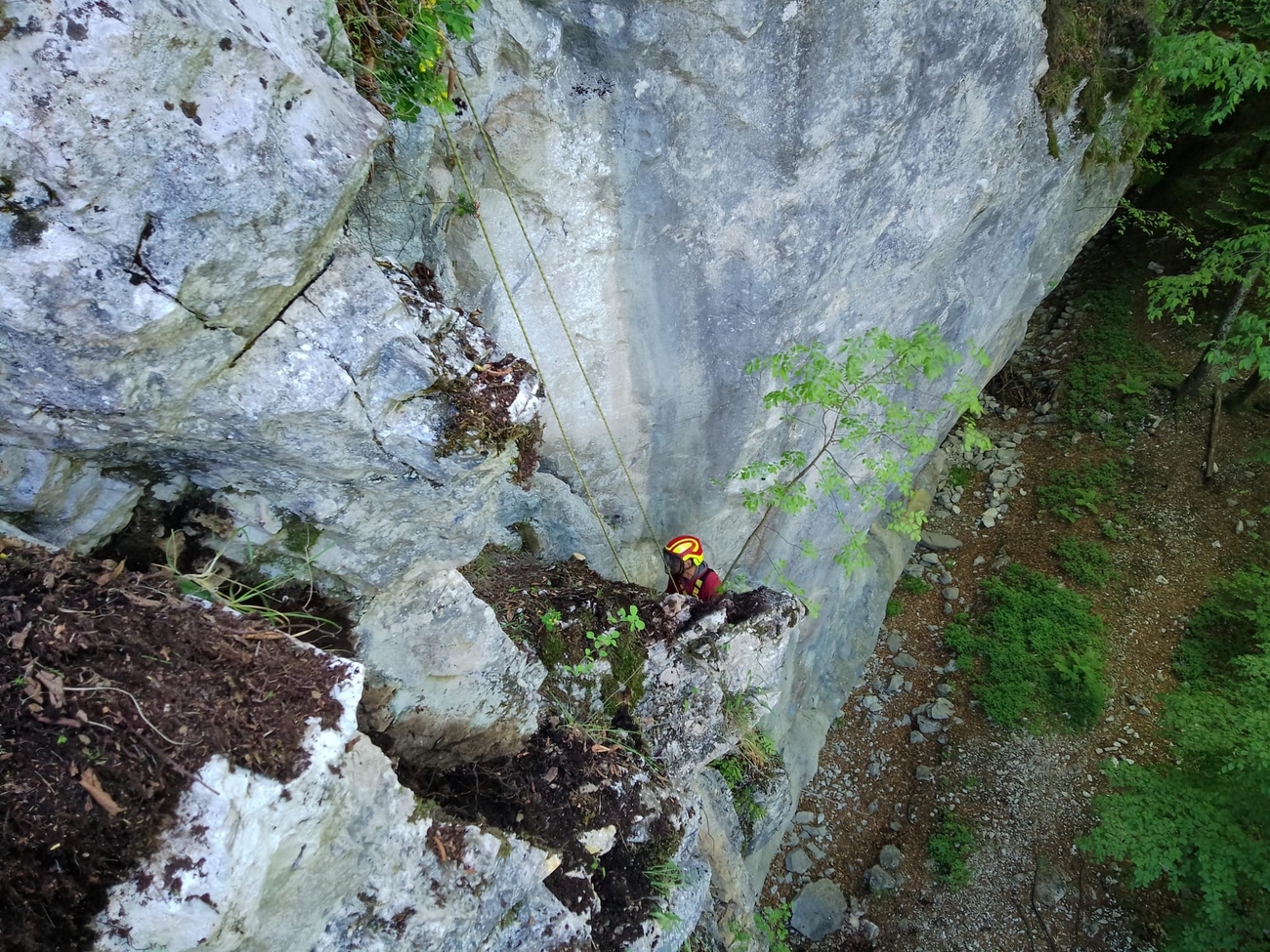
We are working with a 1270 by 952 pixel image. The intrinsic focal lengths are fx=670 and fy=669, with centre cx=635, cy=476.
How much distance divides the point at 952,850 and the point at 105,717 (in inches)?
380

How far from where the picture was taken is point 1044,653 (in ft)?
31.8

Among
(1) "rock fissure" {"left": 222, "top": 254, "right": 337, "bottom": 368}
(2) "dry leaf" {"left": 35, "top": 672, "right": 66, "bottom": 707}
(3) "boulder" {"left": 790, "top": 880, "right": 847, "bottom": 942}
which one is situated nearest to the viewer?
(2) "dry leaf" {"left": 35, "top": 672, "right": 66, "bottom": 707}

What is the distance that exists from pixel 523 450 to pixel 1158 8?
8.99 meters

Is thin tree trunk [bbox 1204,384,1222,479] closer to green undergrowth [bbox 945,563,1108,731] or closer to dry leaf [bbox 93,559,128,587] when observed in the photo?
green undergrowth [bbox 945,563,1108,731]

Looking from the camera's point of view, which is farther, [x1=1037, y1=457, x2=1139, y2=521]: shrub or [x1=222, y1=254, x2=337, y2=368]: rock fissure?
[x1=1037, y1=457, x2=1139, y2=521]: shrub

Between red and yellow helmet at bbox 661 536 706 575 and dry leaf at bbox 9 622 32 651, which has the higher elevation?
dry leaf at bbox 9 622 32 651

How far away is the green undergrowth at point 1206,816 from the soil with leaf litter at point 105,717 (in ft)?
27.9

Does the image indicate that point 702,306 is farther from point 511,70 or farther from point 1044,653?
point 1044,653

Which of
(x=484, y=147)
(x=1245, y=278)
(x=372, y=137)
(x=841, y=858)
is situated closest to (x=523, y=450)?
(x=372, y=137)

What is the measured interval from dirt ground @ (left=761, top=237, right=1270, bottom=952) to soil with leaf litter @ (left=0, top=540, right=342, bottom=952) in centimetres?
862

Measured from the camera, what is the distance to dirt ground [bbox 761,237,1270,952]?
323 inches

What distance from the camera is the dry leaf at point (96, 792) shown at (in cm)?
204

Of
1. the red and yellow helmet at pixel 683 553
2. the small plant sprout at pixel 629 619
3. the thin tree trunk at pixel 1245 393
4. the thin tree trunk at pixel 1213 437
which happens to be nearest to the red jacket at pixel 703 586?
the red and yellow helmet at pixel 683 553

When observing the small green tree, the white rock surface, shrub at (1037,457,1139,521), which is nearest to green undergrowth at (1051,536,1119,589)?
shrub at (1037,457,1139,521)
